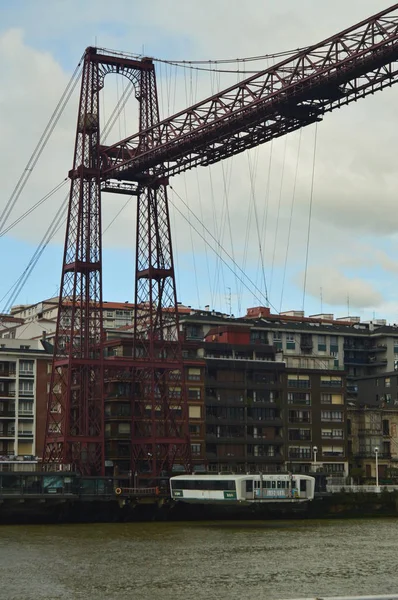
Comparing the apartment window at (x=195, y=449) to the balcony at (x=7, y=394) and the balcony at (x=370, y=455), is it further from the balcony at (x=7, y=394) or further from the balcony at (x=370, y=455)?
the balcony at (x=370, y=455)

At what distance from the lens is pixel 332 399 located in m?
122

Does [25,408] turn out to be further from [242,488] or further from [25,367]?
[242,488]

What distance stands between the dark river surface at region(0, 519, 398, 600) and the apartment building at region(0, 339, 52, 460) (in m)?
26.2

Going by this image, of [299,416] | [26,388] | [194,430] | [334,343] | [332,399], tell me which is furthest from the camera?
[334,343]

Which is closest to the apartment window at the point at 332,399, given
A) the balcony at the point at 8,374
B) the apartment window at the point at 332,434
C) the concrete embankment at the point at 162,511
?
the apartment window at the point at 332,434

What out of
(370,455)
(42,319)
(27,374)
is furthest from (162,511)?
(42,319)

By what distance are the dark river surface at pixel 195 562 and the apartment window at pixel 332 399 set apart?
3846cm

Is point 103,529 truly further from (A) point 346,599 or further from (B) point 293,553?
(A) point 346,599

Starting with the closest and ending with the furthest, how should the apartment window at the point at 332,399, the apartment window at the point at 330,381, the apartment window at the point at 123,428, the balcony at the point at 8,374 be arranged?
1. the apartment window at the point at 123,428
2. the balcony at the point at 8,374
3. the apartment window at the point at 332,399
4. the apartment window at the point at 330,381

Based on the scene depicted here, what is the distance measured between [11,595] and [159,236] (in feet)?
166

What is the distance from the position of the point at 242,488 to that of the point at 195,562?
1102 inches

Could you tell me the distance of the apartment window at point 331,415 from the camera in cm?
12075

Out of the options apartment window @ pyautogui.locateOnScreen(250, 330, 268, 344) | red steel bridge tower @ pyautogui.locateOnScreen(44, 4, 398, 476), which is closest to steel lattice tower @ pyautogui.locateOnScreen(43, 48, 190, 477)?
red steel bridge tower @ pyautogui.locateOnScreen(44, 4, 398, 476)

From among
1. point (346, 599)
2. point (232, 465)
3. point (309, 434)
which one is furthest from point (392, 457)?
point (346, 599)
